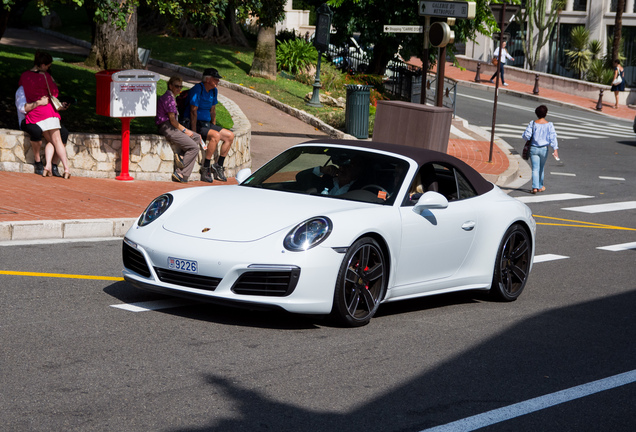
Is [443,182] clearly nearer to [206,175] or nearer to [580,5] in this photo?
[206,175]

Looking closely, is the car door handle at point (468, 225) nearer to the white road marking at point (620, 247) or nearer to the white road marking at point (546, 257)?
the white road marking at point (546, 257)

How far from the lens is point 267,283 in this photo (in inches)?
247

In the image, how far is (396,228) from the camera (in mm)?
6918

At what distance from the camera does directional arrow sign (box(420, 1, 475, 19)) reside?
49.6 feet

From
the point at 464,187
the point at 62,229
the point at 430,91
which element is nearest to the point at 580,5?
the point at 430,91

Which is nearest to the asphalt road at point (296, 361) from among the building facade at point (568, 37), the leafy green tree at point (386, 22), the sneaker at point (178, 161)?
the sneaker at point (178, 161)

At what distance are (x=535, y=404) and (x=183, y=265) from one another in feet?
8.58

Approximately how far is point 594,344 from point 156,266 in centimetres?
330

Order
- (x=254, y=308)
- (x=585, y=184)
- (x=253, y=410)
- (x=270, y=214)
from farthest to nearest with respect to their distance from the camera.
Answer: (x=585, y=184) < (x=270, y=214) < (x=254, y=308) < (x=253, y=410)

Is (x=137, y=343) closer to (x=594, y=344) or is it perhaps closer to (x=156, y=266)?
(x=156, y=266)

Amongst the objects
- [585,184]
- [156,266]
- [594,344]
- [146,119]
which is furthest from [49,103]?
[585,184]

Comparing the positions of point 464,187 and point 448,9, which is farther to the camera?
point 448,9

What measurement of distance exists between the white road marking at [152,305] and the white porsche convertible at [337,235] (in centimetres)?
25

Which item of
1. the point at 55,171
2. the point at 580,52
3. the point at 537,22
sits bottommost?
the point at 55,171
